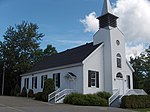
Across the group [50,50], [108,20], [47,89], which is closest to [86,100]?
[47,89]

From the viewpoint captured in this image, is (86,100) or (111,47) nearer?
(86,100)

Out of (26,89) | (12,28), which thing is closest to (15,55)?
(12,28)

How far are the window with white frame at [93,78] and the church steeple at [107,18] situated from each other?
243 inches

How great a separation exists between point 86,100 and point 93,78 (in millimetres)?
3831

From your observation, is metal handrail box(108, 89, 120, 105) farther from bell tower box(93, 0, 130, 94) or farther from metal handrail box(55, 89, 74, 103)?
metal handrail box(55, 89, 74, 103)

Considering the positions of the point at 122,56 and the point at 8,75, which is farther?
the point at 8,75

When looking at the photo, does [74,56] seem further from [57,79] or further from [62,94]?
[62,94]

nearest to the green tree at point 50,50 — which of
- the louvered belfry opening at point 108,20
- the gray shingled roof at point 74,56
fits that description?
the gray shingled roof at point 74,56

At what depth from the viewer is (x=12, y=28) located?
46375 mm

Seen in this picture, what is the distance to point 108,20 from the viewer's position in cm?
2727

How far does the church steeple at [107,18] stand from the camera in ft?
89.6

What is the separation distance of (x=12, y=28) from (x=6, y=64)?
24.7 ft

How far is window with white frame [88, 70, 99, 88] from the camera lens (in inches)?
969

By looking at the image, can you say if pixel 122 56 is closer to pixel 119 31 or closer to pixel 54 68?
pixel 119 31
